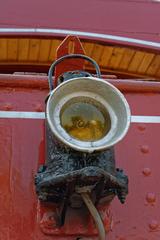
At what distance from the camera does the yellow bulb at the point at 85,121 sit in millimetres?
1868

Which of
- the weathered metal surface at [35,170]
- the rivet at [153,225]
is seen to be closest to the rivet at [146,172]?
the weathered metal surface at [35,170]

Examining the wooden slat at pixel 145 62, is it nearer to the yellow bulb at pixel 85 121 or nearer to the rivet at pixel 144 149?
the rivet at pixel 144 149

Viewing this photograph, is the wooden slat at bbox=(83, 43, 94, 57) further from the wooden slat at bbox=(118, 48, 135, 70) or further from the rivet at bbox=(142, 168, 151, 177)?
the rivet at bbox=(142, 168, 151, 177)

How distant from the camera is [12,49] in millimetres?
3252

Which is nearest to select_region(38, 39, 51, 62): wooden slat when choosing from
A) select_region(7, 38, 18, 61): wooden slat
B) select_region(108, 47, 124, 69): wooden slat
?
select_region(7, 38, 18, 61): wooden slat

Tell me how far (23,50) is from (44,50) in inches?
4.5

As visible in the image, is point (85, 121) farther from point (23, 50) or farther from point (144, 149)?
point (23, 50)

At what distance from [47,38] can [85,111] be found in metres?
1.34

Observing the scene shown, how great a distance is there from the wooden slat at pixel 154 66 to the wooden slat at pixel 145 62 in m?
0.02

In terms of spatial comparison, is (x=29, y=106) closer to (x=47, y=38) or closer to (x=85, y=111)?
(x=85, y=111)

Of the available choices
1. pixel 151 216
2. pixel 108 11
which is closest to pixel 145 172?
pixel 151 216

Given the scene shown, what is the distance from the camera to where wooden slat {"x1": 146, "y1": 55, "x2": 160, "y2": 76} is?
3.32 meters

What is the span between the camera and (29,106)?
2309 mm

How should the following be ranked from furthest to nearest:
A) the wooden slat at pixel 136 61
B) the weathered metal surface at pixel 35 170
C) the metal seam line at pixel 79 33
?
the wooden slat at pixel 136 61
the metal seam line at pixel 79 33
the weathered metal surface at pixel 35 170
